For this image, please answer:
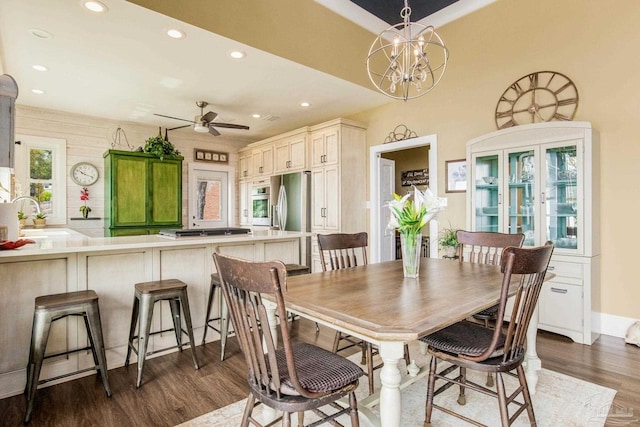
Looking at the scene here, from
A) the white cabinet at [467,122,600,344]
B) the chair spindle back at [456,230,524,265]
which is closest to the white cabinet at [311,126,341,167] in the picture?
the white cabinet at [467,122,600,344]

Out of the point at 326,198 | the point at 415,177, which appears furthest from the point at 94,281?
the point at 415,177

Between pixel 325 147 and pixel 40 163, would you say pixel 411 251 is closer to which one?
pixel 325 147

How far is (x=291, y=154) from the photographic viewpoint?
5738 mm

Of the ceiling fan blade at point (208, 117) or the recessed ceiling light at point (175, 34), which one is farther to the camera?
the ceiling fan blade at point (208, 117)

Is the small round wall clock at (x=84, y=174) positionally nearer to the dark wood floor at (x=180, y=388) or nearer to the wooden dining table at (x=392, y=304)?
the dark wood floor at (x=180, y=388)

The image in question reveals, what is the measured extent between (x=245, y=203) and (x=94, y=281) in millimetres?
4534

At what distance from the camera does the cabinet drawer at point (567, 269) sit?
3041 millimetres

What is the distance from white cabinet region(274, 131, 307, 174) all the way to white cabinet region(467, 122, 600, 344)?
2640 mm

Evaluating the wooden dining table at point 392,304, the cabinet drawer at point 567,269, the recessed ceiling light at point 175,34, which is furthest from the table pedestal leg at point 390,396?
the recessed ceiling light at point 175,34

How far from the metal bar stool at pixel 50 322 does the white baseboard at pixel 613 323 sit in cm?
413

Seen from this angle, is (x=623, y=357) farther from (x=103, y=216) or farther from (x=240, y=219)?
(x=103, y=216)

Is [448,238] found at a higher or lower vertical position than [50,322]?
higher


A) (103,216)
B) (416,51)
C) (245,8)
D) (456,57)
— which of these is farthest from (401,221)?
(103,216)

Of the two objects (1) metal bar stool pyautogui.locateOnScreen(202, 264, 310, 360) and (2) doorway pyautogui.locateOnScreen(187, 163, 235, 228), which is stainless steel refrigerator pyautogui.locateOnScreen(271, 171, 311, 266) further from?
(1) metal bar stool pyautogui.locateOnScreen(202, 264, 310, 360)
